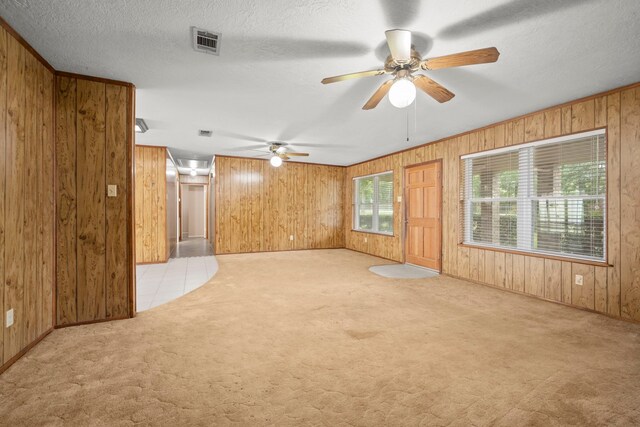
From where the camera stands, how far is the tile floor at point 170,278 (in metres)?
3.79

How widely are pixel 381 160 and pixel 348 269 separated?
122 inches

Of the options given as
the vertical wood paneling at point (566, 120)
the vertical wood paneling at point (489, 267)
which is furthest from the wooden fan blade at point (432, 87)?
the vertical wood paneling at point (489, 267)

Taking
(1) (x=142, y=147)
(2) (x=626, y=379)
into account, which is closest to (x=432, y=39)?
(2) (x=626, y=379)

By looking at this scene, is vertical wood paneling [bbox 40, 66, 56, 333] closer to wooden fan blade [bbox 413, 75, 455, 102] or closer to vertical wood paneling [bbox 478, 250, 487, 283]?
wooden fan blade [bbox 413, 75, 455, 102]

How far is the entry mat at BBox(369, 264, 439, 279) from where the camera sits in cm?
507

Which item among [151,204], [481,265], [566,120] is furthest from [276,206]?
[566,120]

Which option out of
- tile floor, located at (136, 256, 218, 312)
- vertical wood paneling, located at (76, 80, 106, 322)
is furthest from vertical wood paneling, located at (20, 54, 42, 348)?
tile floor, located at (136, 256, 218, 312)

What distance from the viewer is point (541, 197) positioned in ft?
12.6

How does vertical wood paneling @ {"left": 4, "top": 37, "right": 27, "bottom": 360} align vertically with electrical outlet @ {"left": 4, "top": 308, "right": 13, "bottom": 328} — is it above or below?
above

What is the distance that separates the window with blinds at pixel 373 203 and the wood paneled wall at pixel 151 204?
5.07m

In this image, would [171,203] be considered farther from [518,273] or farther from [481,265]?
[518,273]

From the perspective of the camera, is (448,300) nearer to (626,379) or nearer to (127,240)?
(626,379)

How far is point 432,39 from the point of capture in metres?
2.24

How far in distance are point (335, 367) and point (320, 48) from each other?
101 inches
